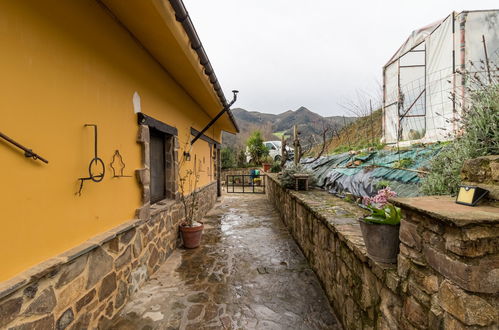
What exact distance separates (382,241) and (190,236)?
319 cm

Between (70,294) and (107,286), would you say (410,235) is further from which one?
(107,286)

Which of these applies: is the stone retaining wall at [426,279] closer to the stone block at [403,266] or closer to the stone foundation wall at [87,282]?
the stone block at [403,266]

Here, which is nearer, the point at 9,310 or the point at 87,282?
the point at 9,310

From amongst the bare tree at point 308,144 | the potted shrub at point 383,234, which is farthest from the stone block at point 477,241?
the bare tree at point 308,144

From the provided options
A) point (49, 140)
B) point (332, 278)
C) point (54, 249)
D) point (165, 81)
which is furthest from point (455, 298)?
point (165, 81)

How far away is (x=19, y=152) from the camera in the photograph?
135cm

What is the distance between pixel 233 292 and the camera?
258 cm

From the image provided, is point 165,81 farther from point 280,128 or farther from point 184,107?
point 280,128

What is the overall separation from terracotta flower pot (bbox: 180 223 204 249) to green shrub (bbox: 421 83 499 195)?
3.31m

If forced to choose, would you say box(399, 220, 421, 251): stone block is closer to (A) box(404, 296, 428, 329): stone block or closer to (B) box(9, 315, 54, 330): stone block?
(A) box(404, 296, 428, 329): stone block

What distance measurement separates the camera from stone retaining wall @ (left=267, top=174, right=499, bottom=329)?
0.84 metres

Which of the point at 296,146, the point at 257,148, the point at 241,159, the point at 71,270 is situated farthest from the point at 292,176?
the point at 241,159

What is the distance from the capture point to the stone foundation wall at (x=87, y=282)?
1299 millimetres

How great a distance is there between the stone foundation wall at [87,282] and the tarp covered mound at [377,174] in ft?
10.3
